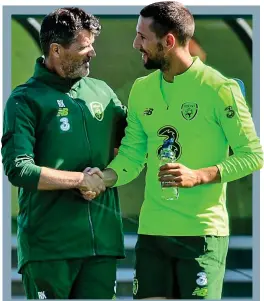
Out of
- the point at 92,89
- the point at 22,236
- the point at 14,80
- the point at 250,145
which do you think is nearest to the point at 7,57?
the point at 14,80

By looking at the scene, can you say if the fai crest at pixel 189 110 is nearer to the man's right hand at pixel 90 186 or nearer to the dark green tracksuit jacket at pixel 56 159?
the dark green tracksuit jacket at pixel 56 159

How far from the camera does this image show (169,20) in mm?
4594

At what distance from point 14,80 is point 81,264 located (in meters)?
1.16

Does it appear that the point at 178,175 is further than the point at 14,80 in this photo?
No

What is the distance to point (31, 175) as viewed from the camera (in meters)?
4.47

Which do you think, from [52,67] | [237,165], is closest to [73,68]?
[52,67]

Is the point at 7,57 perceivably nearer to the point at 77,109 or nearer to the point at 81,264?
the point at 77,109

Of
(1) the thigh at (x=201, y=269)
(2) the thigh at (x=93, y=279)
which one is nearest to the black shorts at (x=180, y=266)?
(1) the thigh at (x=201, y=269)

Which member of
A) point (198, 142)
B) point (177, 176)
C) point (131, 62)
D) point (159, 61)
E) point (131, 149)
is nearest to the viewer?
point (177, 176)

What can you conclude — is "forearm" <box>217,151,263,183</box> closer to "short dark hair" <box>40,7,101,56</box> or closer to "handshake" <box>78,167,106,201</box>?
"handshake" <box>78,167,106,201</box>

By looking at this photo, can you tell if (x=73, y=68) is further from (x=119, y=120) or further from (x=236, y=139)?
(x=236, y=139)

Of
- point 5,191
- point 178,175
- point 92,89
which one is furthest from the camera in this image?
point 5,191

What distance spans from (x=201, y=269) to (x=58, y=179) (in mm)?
772

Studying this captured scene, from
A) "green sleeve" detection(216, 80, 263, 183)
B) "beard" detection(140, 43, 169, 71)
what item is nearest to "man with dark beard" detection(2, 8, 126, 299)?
"beard" detection(140, 43, 169, 71)
